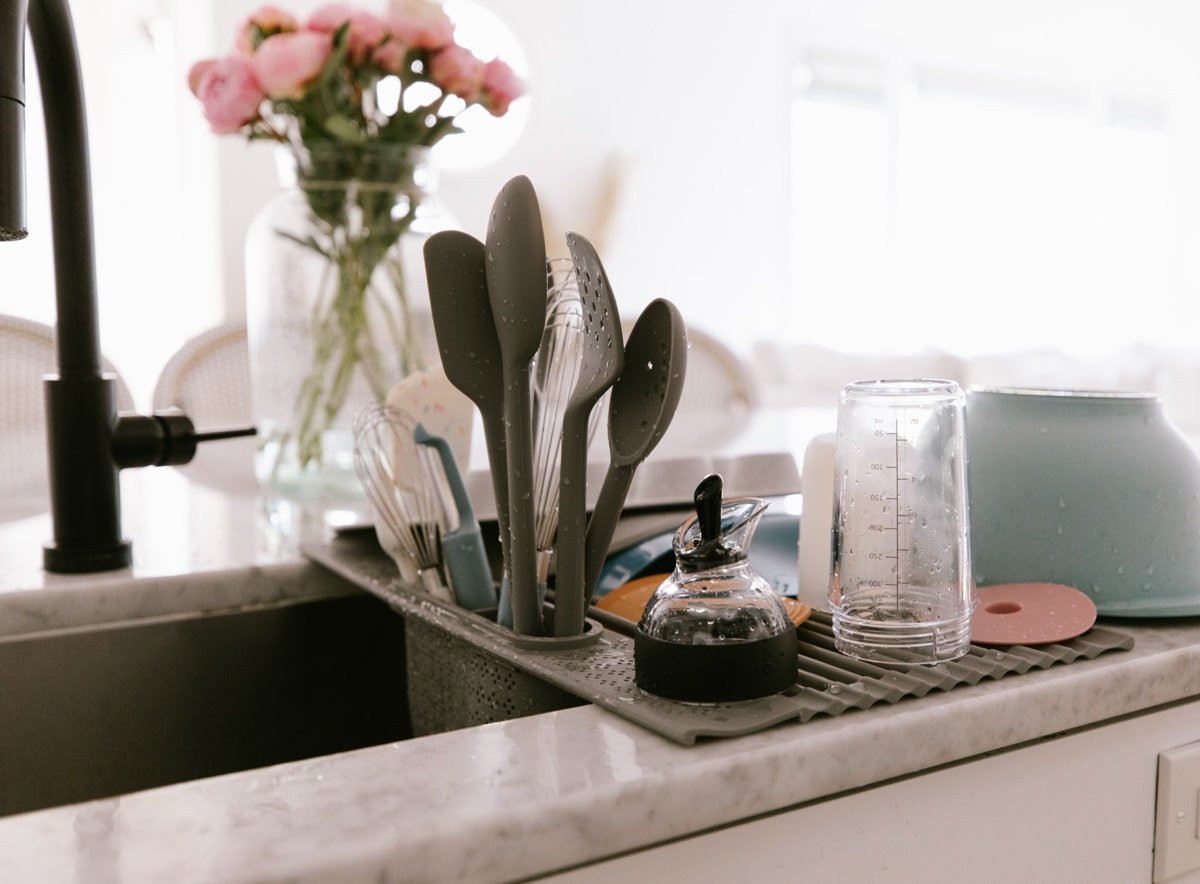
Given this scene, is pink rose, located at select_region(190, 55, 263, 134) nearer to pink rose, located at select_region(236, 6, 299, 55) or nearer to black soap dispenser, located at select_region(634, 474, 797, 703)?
pink rose, located at select_region(236, 6, 299, 55)

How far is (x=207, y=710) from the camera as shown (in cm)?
72

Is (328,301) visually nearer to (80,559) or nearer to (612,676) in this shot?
(80,559)

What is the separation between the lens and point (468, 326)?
52 centimetres

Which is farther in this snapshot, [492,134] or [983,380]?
[983,380]

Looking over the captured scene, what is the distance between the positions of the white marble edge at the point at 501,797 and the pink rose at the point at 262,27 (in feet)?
2.38

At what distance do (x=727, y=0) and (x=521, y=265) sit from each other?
17.0 ft

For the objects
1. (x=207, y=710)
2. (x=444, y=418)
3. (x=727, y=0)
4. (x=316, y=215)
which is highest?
(x=727, y=0)

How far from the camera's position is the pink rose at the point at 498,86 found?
979 millimetres

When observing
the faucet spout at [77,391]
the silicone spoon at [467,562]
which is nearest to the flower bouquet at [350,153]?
the faucet spout at [77,391]

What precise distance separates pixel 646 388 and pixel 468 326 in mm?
93

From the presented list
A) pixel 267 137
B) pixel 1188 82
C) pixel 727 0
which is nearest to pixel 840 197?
pixel 727 0

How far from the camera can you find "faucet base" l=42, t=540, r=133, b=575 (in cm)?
73

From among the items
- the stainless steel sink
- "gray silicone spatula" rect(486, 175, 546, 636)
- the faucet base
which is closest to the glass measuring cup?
"gray silicone spatula" rect(486, 175, 546, 636)

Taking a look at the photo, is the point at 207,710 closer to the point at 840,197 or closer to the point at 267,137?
the point at 267,137
